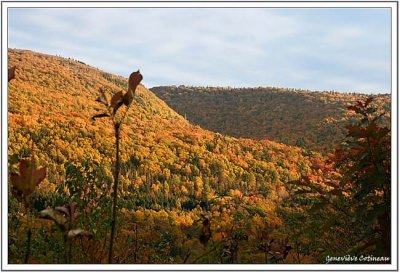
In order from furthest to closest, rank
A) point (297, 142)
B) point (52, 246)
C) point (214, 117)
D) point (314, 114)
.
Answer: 1. point (214, 117)
2. point (314, 114)
3. point (297, 142)
4. point (52, 246)

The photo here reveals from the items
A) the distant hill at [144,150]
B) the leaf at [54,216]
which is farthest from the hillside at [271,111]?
the leaf at [54,216]

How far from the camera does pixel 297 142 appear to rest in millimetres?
23422

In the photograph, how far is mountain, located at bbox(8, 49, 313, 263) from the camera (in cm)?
373

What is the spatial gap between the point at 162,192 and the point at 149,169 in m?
1.21

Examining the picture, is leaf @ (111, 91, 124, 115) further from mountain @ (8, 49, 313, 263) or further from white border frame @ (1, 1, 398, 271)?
mountain @ (8, 49, 313, 263)

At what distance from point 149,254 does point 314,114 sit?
97.0ft

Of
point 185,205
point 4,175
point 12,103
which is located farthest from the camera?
point 12,103

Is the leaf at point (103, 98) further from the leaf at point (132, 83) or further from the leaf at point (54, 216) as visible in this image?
the leaf at point (54, 216)

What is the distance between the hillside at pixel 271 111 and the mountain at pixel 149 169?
301 inches

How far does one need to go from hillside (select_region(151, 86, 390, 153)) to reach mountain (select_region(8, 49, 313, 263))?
7.64 m

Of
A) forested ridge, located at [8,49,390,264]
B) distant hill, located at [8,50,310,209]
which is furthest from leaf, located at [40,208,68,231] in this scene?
distant hill, located at [8,50,310,209]

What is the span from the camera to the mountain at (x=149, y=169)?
373cm

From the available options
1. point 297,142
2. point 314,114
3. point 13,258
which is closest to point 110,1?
point 13,258
